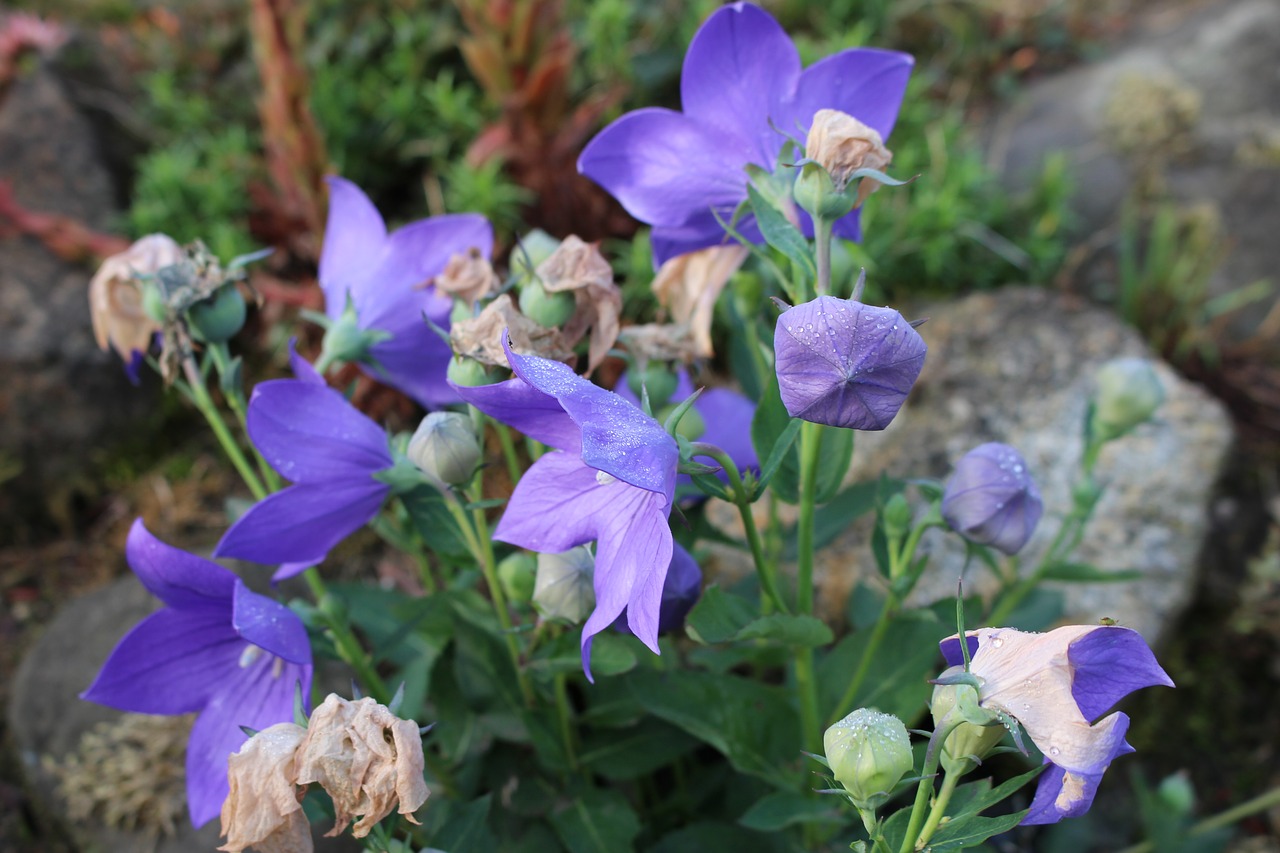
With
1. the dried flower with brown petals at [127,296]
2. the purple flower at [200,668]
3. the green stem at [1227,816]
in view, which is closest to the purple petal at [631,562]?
the purple flower at [200,668]

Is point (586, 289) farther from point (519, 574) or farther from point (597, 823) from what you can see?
point (597, 823)

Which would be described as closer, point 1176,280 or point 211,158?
point 1176,280

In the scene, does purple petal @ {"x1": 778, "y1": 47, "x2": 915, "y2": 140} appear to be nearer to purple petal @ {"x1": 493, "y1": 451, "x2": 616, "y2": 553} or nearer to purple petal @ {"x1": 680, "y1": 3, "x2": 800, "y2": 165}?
purple petal @ {"x1": 680, "y1": 3, "x2": 800, "y2": 165}

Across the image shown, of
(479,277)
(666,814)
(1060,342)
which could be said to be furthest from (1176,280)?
(479,277)

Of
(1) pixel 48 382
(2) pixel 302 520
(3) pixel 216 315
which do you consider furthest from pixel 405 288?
(1) pixel 48 382

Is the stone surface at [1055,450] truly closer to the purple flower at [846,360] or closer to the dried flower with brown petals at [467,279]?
the dried flower with brown petals at [467,279]

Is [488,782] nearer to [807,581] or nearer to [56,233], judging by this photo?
[807,581]

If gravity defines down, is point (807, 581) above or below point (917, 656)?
above
